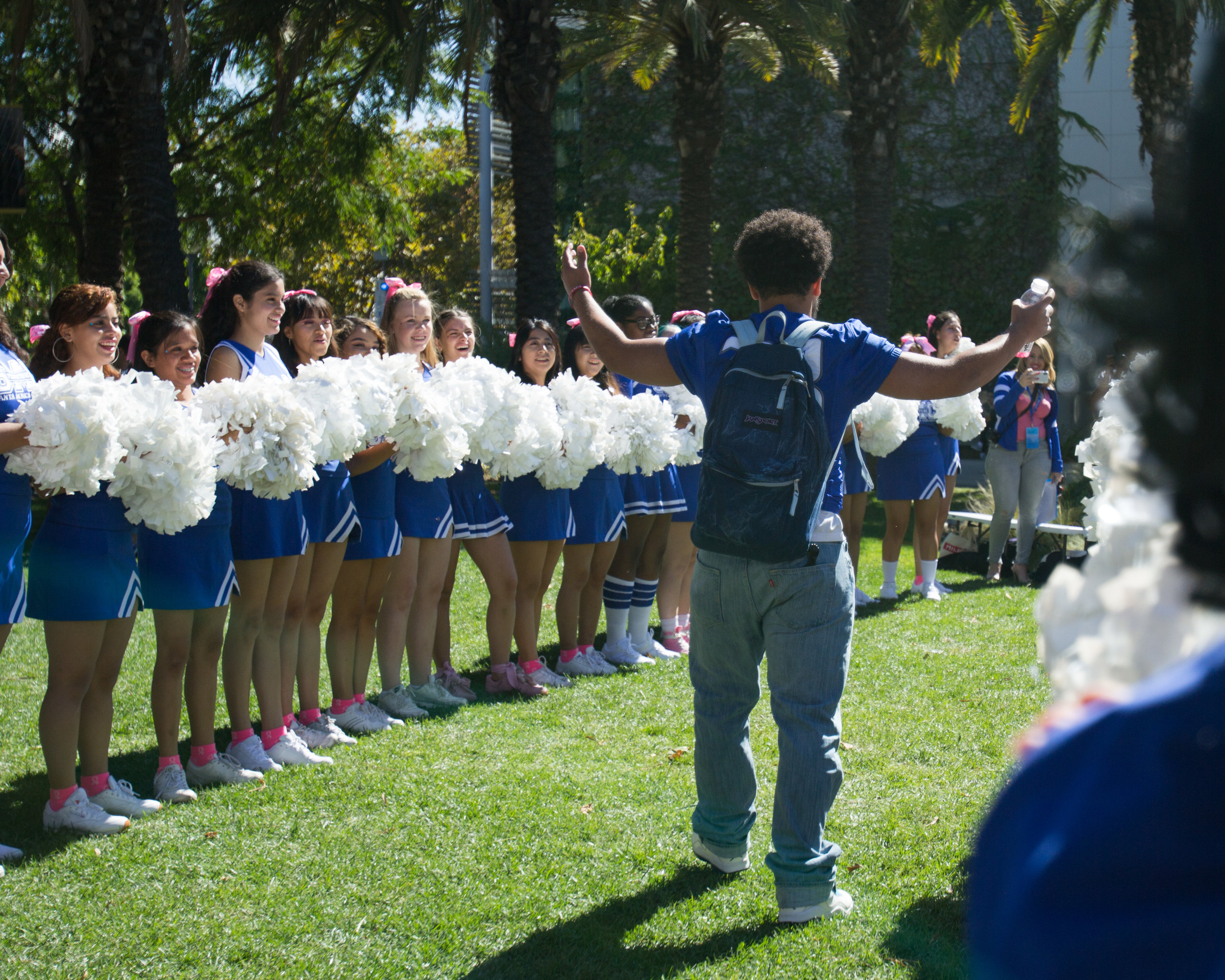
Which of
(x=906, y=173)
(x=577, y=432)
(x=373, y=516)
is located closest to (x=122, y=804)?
(x=373, y=516)

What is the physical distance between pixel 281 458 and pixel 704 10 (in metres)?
12.3

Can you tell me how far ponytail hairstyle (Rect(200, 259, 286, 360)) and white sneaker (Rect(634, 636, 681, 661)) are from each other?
3624 millimetres

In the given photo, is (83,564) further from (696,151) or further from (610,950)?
(696,151)

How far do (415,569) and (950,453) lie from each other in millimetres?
5948

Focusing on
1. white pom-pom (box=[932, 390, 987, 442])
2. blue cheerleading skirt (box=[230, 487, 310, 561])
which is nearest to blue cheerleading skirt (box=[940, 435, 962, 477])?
white pom-pom (box=[932, 390, 987, 442])

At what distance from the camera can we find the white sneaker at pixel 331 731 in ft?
18.2

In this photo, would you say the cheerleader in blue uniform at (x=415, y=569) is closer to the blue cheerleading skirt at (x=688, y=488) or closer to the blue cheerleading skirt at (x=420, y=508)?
the blue cheerleading skirt at (x=420, y=508)

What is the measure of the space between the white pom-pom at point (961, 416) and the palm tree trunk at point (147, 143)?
780 cm

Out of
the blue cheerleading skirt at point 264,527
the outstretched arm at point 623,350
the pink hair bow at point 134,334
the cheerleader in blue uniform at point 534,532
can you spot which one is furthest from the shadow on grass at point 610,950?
the pink hair bow at point 134,334

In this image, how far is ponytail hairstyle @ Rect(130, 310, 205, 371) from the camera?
4.83 meters

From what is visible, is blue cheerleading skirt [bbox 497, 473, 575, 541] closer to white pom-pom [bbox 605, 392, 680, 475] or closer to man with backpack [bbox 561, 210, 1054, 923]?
white pom-pom [bbox 605, 392, 680, 475]

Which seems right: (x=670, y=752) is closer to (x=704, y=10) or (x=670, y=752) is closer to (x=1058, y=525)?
(x=1058, y=525)

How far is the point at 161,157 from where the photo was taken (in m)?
11.6

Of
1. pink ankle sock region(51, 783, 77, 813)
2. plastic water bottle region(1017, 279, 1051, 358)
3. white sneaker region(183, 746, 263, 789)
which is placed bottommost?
white sneaker region(183, 746, 263, 789)
